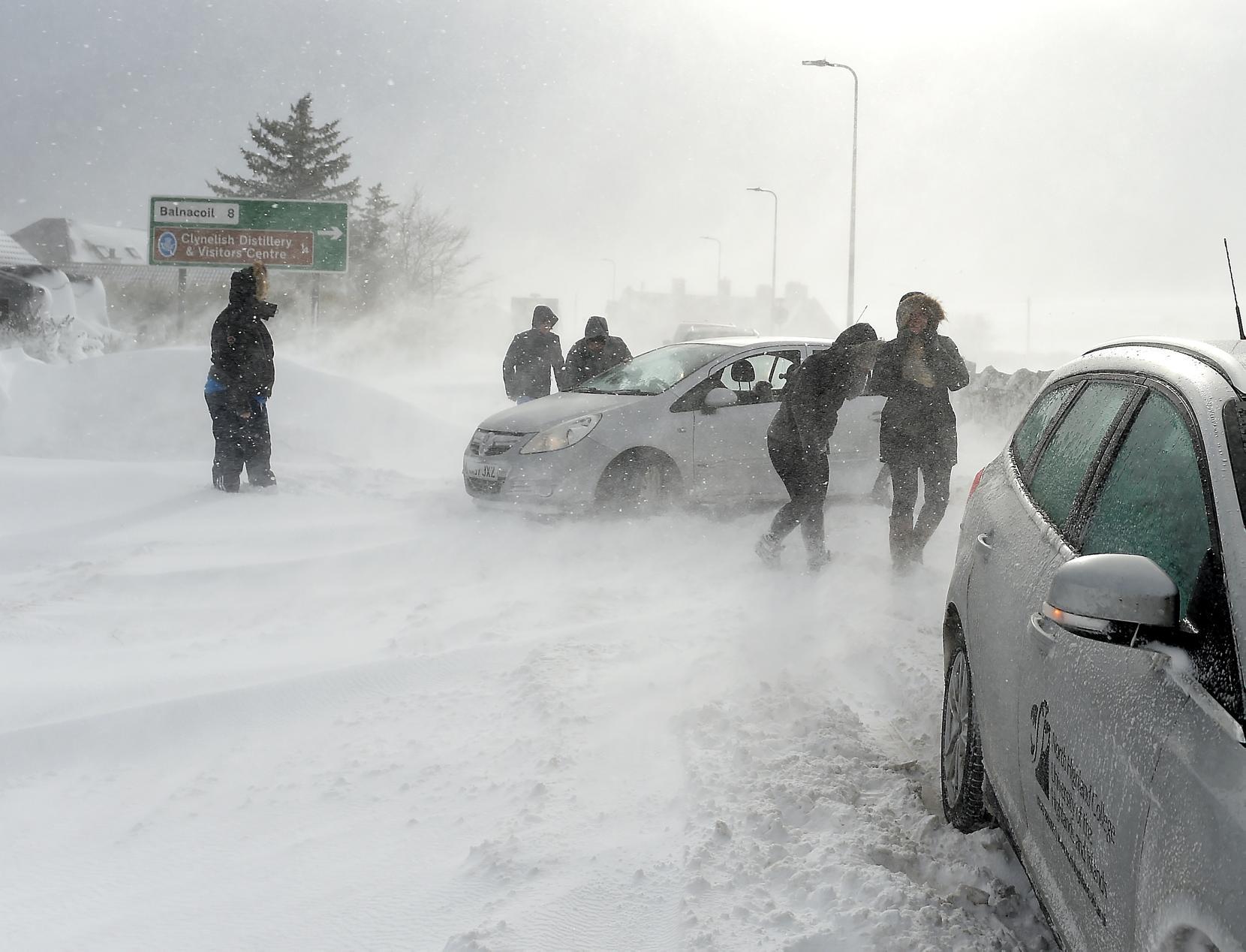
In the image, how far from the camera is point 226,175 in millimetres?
55344

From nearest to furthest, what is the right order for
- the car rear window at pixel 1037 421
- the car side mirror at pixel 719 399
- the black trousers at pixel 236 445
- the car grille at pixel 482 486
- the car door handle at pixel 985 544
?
the car door handle at pixel 985 544 → the car rear window at pixel 1037 421 → the car side mirror at pixel 719 399 → the car grille at pixel 482 486 → the black trousers at pixel 236 445

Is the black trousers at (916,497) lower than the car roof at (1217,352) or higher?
lower

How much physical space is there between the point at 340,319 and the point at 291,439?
43.9 m

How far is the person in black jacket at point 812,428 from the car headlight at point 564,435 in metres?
1.70

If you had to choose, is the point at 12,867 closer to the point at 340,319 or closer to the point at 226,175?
the point at 340,319

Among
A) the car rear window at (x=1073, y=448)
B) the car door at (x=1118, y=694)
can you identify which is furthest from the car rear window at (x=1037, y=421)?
the car door at (x=1118, y=694)

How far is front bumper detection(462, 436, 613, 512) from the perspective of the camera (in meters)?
7.82

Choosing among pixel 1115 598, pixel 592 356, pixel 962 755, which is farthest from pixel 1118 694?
pixel 592 356

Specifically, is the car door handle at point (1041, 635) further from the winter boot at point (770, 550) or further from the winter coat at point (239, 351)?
the winter coat at point (239, 351)

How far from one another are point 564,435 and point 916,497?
8.87 ft

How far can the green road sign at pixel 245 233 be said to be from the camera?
19.5 metres

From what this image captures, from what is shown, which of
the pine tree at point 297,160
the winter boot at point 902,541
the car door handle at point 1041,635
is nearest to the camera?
the car door handle at point 1041,635

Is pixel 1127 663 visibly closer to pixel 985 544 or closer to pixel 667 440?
pixel 985 544

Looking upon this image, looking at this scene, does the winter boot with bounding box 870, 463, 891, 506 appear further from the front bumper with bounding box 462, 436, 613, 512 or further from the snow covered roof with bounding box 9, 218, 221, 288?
the snow covered roof with bounding box 9, 218, 221, 288
